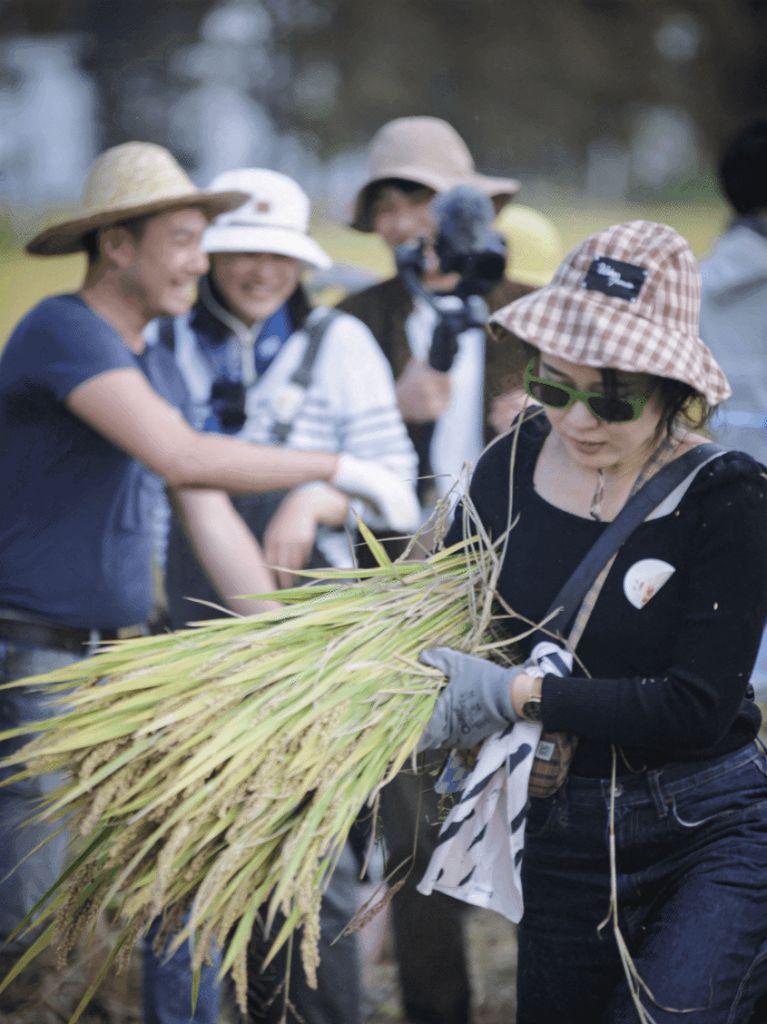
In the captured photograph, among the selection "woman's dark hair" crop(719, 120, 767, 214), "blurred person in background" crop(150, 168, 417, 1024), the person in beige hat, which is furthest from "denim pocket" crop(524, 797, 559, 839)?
→ "woman's dark hair" crop(719, 120, 767, 214)

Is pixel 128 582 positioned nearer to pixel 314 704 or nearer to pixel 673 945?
pixel 314 704

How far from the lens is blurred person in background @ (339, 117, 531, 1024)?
367cm

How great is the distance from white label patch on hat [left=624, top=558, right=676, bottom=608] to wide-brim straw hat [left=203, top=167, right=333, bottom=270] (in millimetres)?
1721

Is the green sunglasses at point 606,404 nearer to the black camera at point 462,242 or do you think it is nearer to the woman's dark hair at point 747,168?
the black camera at point 462,242

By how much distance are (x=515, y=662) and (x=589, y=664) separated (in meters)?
0.20

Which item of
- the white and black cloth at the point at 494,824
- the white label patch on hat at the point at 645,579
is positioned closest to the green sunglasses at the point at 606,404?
the white label patch on hat at the point at 645,579

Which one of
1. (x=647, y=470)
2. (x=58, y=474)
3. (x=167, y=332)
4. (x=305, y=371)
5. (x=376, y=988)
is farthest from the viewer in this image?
(x=376, y=988)

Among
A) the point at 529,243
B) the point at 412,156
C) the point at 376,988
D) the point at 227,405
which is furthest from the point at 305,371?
the point at 376,988

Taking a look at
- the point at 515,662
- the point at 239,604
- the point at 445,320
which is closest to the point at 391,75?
the point at 445,320

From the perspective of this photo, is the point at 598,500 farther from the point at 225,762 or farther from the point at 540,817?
the point at 225,762

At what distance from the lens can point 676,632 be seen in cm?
224

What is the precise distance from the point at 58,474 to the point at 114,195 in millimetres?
734

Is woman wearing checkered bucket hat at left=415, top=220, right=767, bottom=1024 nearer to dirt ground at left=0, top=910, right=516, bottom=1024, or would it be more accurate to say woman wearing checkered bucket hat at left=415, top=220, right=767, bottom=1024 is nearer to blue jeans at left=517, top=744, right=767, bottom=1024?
blue jeans at left=517, top=744, right=767, bottom=1024

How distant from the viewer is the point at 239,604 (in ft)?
11.7
